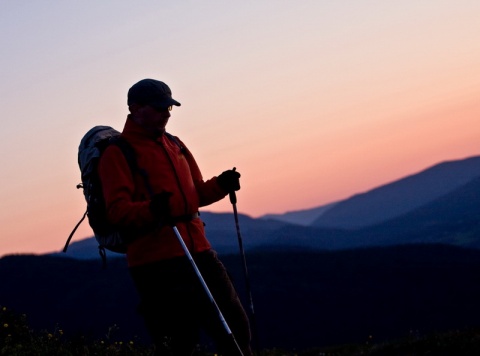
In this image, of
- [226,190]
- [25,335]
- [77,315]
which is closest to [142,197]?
[226,190]

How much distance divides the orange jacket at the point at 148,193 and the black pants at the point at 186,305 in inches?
4.6

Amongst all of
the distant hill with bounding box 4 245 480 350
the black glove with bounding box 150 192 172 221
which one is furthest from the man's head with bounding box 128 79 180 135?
the distant hill with bounding box 4 245 480 350

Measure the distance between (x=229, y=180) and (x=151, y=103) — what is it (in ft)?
3.03

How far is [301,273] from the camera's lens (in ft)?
501

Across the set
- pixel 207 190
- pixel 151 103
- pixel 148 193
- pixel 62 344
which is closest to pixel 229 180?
pixel 207 190

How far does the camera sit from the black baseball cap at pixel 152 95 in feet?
20.5

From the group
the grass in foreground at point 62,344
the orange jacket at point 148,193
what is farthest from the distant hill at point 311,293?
the orange jacket at point 148,193

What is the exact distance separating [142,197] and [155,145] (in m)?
0.43

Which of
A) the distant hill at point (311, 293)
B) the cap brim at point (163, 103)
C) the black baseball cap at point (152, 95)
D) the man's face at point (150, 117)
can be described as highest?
the black baseball cap at point (152, 95)

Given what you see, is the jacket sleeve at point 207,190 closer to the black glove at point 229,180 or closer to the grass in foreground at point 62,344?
the black glove at point 229,180

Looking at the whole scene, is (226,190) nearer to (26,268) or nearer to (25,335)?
(25,335)

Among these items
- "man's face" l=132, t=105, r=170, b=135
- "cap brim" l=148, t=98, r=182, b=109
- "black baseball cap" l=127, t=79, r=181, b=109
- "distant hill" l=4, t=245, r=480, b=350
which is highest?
"black baseball cap" l=127, t=79, r=181, b=109

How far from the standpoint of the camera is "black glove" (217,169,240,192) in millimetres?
6672

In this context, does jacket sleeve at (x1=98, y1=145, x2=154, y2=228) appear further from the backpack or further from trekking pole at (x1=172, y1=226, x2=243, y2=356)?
trekking pole at (x1=172, y1=226, x2=243, y2=356)
